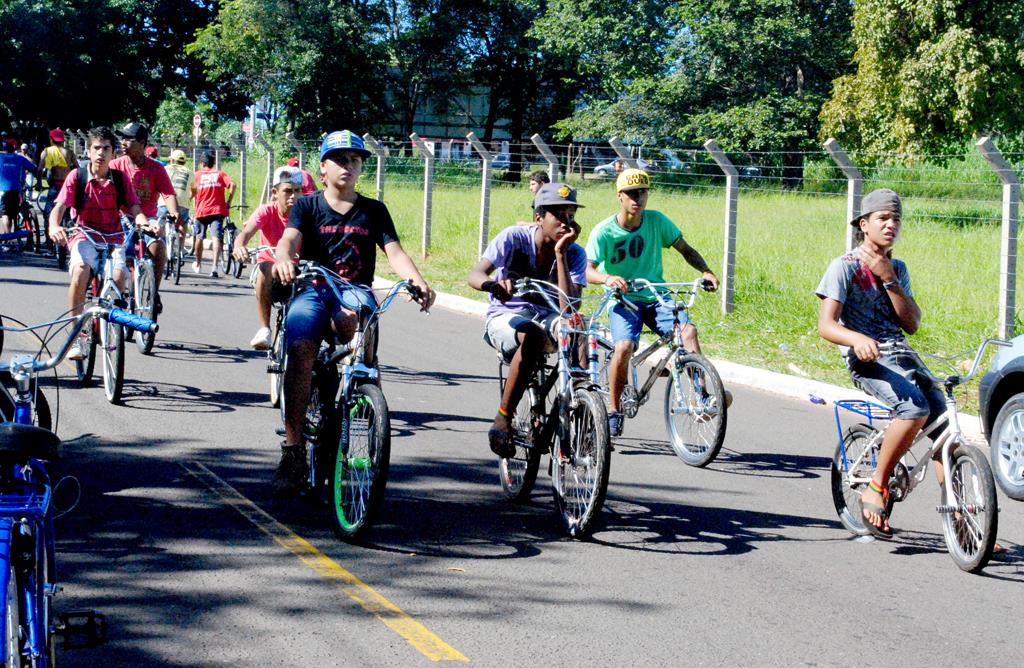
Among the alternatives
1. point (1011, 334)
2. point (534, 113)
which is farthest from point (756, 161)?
point (1011, 334)

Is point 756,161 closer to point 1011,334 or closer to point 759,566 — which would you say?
point 1011,334

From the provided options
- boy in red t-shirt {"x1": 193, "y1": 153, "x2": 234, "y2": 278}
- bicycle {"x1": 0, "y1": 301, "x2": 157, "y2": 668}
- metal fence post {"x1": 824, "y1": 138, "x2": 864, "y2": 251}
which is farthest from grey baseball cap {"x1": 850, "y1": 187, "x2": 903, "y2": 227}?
boy in red t-shirt {"x1": 193, "y1": 153, "x2": 234, "y2": 278}

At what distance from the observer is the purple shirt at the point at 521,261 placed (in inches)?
291

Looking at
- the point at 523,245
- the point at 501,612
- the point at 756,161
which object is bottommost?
the point at 501,612

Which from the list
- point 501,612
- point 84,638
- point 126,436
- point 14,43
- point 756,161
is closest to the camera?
point 84,638

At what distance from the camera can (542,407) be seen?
6891mm

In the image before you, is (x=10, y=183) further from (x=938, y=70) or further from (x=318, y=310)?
(x=938, y=70)

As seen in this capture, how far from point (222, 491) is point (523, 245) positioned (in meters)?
2.11

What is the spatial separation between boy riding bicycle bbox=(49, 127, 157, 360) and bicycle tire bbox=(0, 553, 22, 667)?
22.6 ft

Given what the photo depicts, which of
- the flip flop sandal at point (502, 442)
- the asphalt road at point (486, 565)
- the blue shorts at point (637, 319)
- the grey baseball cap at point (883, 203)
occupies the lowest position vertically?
the asphalt road at point (486, 565)

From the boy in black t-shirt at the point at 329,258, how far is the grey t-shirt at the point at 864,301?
2012mm

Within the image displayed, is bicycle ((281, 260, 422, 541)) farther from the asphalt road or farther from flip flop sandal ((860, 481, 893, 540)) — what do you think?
flip flop sandal ((860, 481, 893, 540))

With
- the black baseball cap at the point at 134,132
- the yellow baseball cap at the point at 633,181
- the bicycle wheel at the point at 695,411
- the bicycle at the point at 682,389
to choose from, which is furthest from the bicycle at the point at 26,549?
the black baseball cap at the point at 134,132

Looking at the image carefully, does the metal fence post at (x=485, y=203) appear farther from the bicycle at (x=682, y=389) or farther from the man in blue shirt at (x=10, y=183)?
the bicycle at (x=682, y=389)
